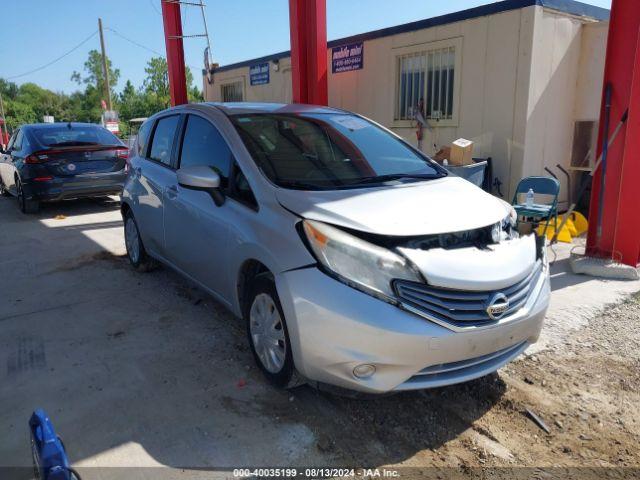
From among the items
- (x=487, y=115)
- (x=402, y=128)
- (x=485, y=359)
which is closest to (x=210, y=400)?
(x=485, y=359)

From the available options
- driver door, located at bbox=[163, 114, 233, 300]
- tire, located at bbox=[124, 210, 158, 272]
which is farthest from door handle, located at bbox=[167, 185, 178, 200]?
tire, located at bbox=[124, 210, 158, 272]

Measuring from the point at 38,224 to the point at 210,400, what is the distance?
672 centimetres

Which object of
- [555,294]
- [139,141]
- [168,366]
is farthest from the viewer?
[139,141]

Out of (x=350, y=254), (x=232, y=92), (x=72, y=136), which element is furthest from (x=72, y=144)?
(x=350, y=254)

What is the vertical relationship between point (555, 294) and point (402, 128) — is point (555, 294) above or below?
below

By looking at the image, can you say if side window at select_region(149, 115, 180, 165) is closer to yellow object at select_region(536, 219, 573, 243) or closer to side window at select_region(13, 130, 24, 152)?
yellow object at select_region(536, 219, 573, 243)

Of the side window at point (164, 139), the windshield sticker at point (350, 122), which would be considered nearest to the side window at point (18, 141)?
the side window at point (164, 139)

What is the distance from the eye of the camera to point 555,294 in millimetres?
4914

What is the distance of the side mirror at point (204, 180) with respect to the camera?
11.0ft

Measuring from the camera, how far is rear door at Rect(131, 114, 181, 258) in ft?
14.7

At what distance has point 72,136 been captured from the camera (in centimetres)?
902

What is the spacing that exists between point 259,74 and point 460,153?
275 inches

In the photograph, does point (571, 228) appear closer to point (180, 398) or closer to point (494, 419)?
point (494, 419)

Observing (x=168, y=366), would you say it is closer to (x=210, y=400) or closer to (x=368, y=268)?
(x=210, y=400)
